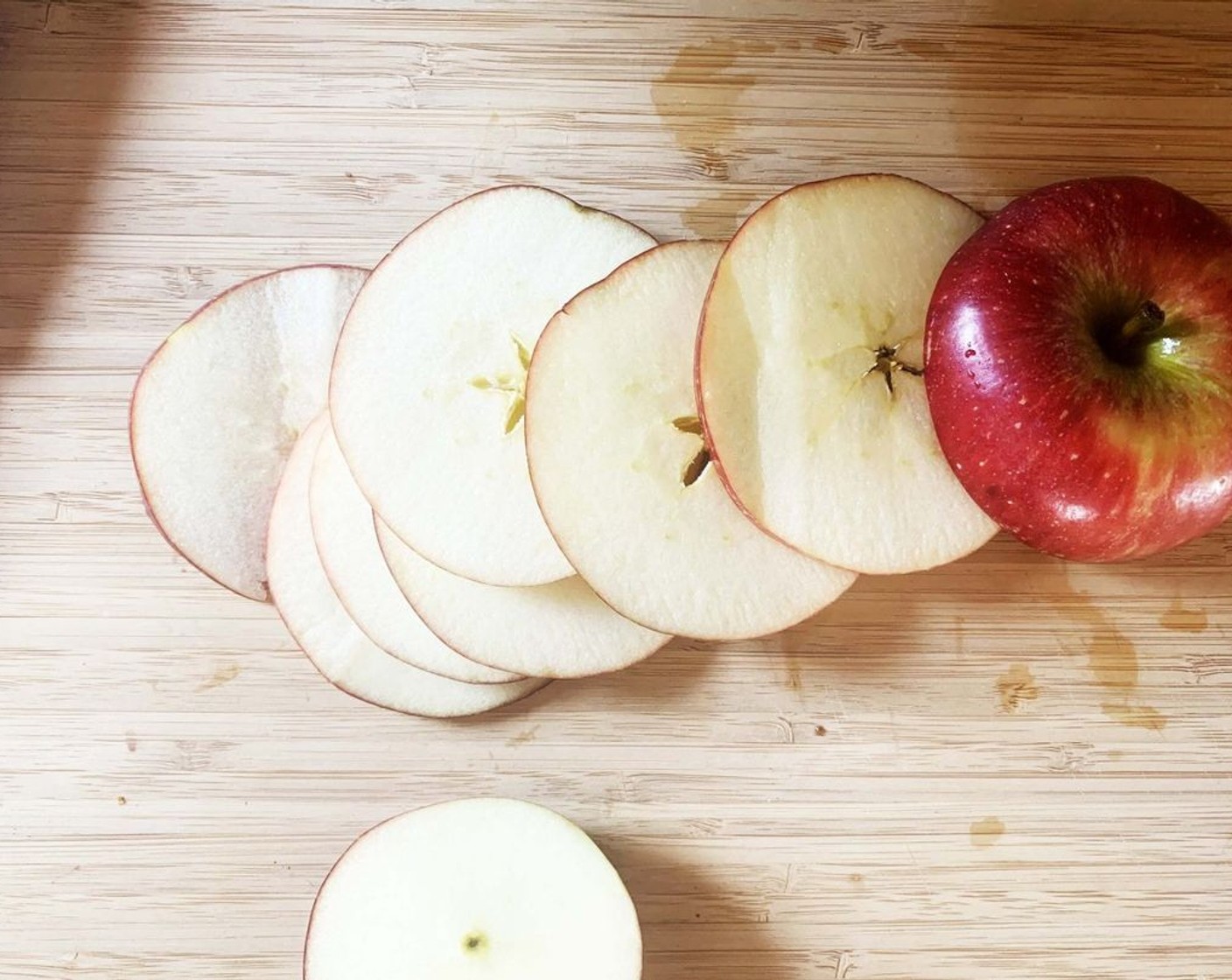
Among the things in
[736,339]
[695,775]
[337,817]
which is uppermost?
[736,339]

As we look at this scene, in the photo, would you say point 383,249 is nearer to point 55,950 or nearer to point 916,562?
point 916,562

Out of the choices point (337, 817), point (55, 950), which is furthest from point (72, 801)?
point (337, 817)

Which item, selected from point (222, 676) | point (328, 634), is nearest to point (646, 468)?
point (328, 634)

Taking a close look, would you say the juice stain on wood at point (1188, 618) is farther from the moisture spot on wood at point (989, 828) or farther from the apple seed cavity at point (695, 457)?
the apple seed cavity at point (695, 457)

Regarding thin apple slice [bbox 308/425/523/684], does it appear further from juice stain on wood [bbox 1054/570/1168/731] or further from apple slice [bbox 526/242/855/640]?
juice stain on wood [bbox 1054/570/1168/731]

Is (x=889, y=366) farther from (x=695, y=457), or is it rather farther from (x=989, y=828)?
(x=989, y=828)
